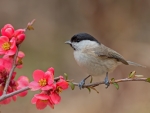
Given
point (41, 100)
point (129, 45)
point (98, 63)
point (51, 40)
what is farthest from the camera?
point (51, 40)

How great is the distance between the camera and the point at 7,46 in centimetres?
103

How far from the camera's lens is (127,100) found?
3.47m

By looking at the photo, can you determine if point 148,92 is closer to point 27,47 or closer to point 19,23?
point 27,47

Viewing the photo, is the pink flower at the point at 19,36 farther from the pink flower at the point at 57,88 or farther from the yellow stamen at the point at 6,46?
the pink flower at the point at 57,88

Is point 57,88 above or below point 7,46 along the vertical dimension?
below

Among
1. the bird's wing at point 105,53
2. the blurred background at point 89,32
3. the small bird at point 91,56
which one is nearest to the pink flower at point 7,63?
the small bird at point 91,56

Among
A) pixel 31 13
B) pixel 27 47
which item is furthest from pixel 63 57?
pixel 31 13

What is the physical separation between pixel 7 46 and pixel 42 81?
0.61 ft

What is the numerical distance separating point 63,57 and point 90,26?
0.86m

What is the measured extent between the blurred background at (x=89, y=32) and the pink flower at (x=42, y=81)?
254 centimetres

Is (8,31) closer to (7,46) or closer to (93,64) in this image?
(7,46)

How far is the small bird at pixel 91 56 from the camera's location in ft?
5.33

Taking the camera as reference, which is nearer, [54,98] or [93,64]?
[54,98]

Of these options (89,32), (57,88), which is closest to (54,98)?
(57,88)
